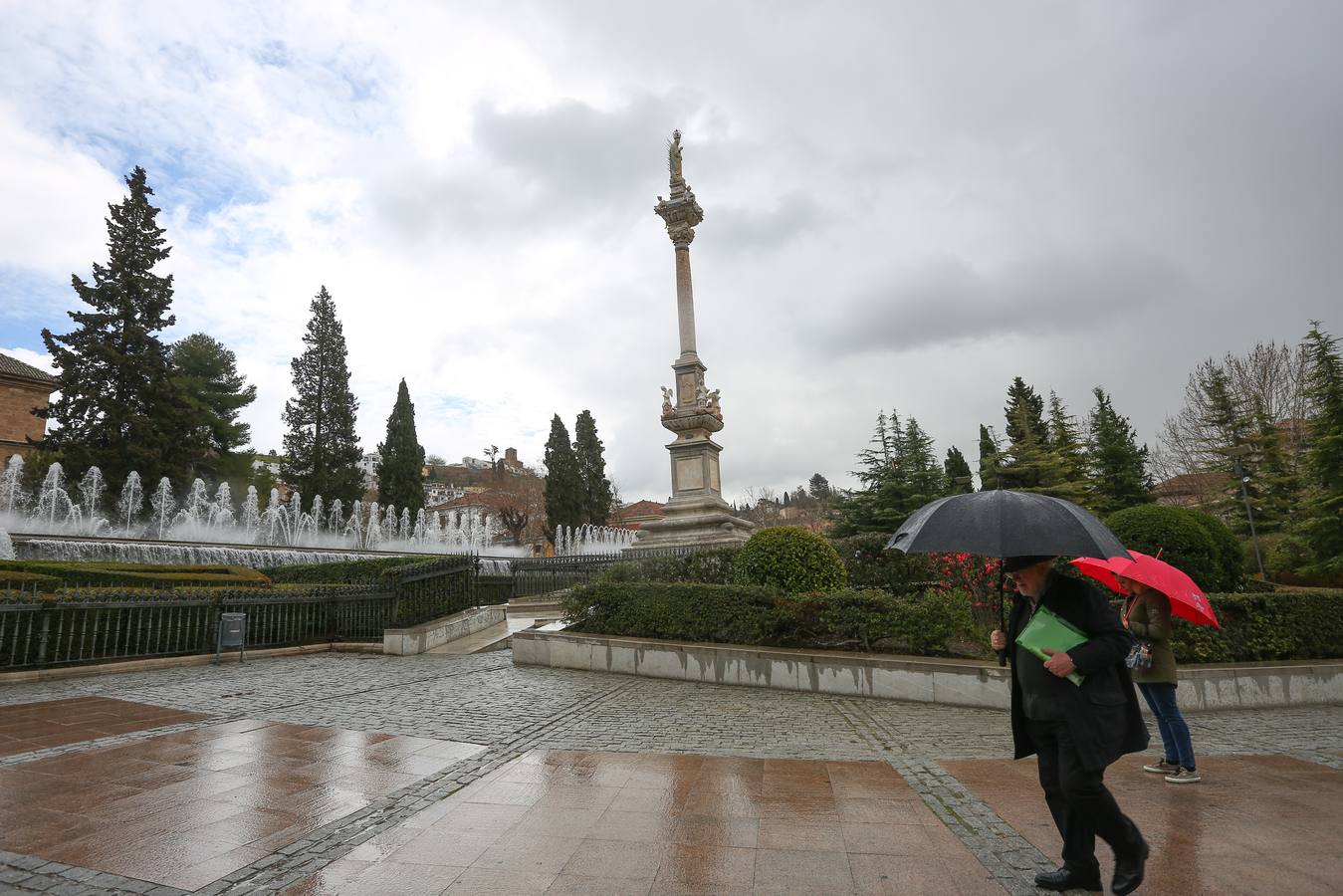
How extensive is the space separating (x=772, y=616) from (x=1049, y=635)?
6.99 meters

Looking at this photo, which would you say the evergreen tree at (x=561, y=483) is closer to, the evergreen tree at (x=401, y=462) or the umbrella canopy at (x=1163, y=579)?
the evergreen tree at (x=401, y=462)

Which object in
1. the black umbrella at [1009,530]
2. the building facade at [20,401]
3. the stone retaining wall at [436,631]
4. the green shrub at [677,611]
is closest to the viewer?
the black umbrella at [1009,530]

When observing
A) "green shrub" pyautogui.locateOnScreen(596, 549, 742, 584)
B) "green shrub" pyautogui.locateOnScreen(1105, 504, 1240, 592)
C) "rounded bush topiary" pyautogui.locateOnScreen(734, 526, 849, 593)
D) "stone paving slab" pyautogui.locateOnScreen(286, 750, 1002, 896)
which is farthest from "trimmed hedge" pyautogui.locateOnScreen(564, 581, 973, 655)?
"stone paving slab" pyautogui.locateOnScreen(286, 750, 1002, 896)

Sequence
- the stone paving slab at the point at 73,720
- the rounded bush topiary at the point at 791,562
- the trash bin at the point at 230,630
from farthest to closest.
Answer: the trash bin at the point at 230,630
the rounded bush topiary at the point at 791,562
the stone paving slab at the point at 73,720

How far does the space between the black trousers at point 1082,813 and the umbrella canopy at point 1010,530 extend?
0.88 metres

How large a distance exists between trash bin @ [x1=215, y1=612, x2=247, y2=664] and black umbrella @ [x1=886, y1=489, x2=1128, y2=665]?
11691mm

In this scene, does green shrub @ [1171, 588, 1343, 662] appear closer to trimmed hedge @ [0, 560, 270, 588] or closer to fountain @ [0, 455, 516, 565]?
trimmed hedge @ [0, 560, 270, 588]

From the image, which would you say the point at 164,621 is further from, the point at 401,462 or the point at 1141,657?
the point at 401,462

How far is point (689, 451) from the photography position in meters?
25.3

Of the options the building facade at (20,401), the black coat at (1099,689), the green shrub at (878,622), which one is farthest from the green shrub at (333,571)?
the building facade at (20,401)

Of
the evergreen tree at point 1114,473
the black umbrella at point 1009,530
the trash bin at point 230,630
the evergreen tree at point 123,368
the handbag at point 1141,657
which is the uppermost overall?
the evergreen tree at point 123,368

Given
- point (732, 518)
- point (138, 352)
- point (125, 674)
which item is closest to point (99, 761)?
Result: point (125, 674)

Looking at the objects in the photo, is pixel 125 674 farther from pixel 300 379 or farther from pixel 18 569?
pixel 300 379

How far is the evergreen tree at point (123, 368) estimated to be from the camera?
29812 mm
